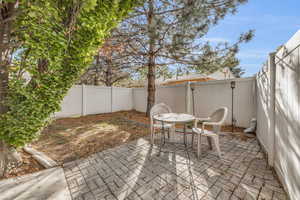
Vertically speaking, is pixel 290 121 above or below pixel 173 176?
above

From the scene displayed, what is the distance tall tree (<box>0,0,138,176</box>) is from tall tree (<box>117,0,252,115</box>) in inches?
85.5

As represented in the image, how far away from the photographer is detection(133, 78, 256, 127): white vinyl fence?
409cm

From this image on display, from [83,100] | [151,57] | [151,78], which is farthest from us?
[83,100]

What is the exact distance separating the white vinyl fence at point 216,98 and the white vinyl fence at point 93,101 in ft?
10.2

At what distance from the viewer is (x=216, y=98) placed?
186 inches

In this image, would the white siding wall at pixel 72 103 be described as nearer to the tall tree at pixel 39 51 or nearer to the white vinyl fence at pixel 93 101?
the white vinyl fence at pixel 93 101

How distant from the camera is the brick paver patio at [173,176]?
5.18 ft

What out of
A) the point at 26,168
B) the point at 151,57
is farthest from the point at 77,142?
the point at 151,57

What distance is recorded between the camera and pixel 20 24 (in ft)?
5.92

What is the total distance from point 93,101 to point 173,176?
6.60m

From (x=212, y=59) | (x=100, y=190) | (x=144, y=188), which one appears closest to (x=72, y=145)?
(x=100, y=190)

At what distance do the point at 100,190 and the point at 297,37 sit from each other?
9.89 feet

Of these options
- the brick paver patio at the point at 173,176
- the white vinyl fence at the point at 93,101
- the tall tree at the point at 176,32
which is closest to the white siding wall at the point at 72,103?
the white vinyl fence at the point at 93,101

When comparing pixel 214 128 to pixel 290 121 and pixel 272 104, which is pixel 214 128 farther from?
pixel 290 121
